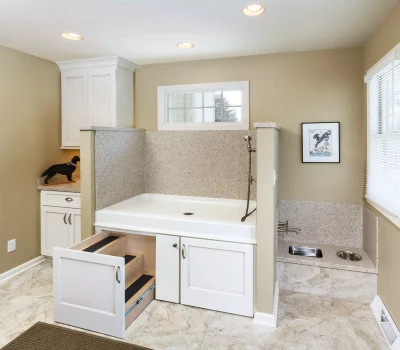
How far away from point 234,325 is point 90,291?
112 cm

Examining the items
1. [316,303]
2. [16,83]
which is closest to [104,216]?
[16,83]

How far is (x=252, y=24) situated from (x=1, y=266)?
130 inches

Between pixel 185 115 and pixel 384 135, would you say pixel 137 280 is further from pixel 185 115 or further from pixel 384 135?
pixel 384 135

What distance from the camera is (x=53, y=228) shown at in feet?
11.3

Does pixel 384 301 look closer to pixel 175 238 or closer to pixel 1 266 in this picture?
pixel 175 238

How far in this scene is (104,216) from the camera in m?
2.81

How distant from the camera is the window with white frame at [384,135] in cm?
213

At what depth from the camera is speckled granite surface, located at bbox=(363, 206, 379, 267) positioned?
2.62 meters

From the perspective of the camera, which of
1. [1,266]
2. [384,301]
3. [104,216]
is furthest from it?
[1,266]

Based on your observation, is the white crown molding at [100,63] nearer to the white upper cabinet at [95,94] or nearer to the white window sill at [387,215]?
the white upper cabinet at [95,94]

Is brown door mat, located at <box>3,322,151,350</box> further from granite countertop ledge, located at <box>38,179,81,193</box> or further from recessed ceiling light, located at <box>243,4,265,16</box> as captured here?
recessed ceiling light, located at <box>243,4,265,16</box>

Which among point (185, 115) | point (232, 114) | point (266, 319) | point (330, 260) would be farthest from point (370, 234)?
point (185, 115)

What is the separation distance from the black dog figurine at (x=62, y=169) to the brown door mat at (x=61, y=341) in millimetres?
1729

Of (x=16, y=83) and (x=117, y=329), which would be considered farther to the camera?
(x=16, y=83)
